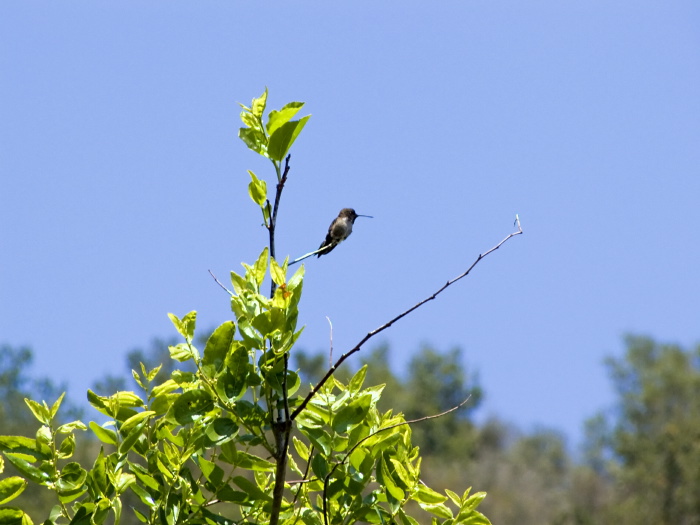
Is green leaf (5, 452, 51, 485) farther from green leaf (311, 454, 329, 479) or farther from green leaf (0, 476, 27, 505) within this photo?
green leaf (311, 454, 329, 479)

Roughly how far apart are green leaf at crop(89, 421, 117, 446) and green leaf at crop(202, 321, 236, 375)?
0.38m

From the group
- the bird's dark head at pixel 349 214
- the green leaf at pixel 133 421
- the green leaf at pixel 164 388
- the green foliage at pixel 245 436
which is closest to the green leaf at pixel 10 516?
the green foliage at pixel 245 436

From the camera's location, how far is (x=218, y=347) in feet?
8.32

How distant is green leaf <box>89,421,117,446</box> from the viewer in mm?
2646

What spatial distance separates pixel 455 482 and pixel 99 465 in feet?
166

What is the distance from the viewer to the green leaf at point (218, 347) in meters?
2.53

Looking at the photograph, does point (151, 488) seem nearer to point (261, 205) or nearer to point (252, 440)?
point (252, 440)

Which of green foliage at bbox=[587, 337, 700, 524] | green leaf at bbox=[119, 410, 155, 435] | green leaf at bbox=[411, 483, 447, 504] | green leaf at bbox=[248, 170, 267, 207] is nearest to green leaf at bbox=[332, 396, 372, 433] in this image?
green leaf at bbox=[411, 483, 447, 504]

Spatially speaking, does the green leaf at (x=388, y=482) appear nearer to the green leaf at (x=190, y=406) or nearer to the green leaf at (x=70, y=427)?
the green leaf at (x=190, y=406)

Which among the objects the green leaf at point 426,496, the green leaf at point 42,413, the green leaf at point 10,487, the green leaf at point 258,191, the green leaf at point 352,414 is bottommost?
the green leaf at point 10,487

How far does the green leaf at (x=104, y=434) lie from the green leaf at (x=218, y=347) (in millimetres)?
379

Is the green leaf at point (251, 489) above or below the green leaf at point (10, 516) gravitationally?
above

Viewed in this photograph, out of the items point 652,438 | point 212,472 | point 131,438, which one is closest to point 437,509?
point 212,472

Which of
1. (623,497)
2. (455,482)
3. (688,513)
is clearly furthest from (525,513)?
(688,513)
